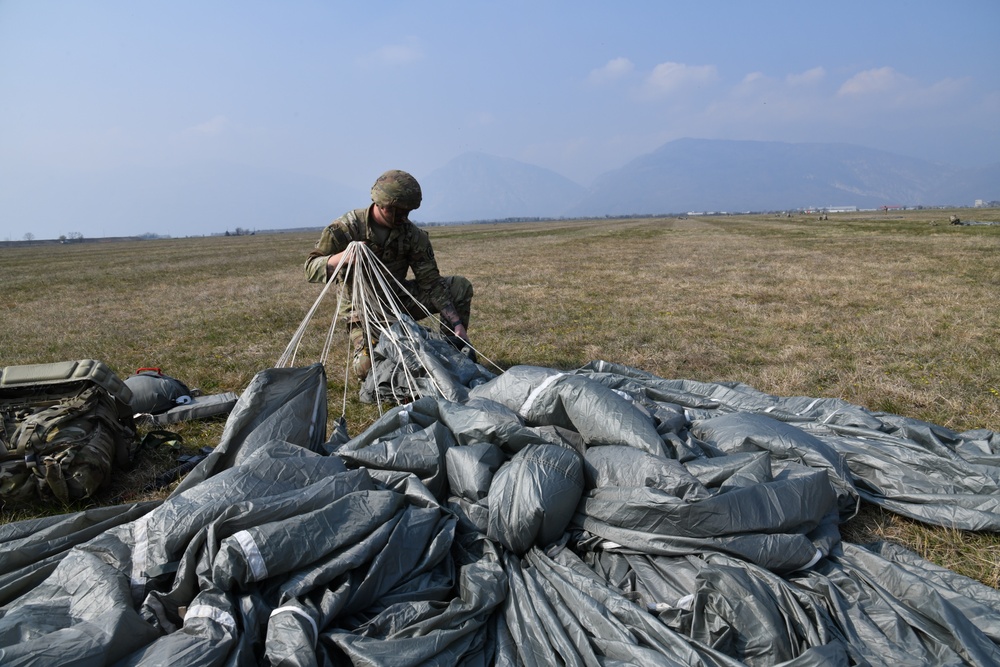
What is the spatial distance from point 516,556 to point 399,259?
3562 mm

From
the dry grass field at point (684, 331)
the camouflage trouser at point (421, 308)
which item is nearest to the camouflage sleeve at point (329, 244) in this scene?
the camouflage trouser at point (421, 308)

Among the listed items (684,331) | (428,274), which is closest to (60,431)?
(428,274)

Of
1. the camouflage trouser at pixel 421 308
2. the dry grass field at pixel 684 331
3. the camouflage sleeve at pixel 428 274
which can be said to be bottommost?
the dry grass field at pixel 684 331

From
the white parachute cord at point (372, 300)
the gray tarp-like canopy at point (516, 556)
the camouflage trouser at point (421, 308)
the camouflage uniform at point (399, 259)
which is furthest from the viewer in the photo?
the camouflage trouser at point (421, 308)

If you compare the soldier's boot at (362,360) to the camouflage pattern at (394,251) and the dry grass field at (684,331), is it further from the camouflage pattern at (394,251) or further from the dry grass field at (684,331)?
the camouflage pattern at (394,251)

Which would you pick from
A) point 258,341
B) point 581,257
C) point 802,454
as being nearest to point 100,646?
point 802,454

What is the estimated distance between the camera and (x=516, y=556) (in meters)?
2.29

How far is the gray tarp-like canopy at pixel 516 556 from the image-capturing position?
178 centimetres

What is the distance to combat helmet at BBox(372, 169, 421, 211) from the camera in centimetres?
452

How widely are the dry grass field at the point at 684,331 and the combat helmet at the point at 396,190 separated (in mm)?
1705

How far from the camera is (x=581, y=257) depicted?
59.9 feet

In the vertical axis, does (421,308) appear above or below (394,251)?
below

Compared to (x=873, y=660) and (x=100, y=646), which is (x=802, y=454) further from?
(x=100, y=646)

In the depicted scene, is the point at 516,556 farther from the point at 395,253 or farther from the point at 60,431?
the point at 395,253
